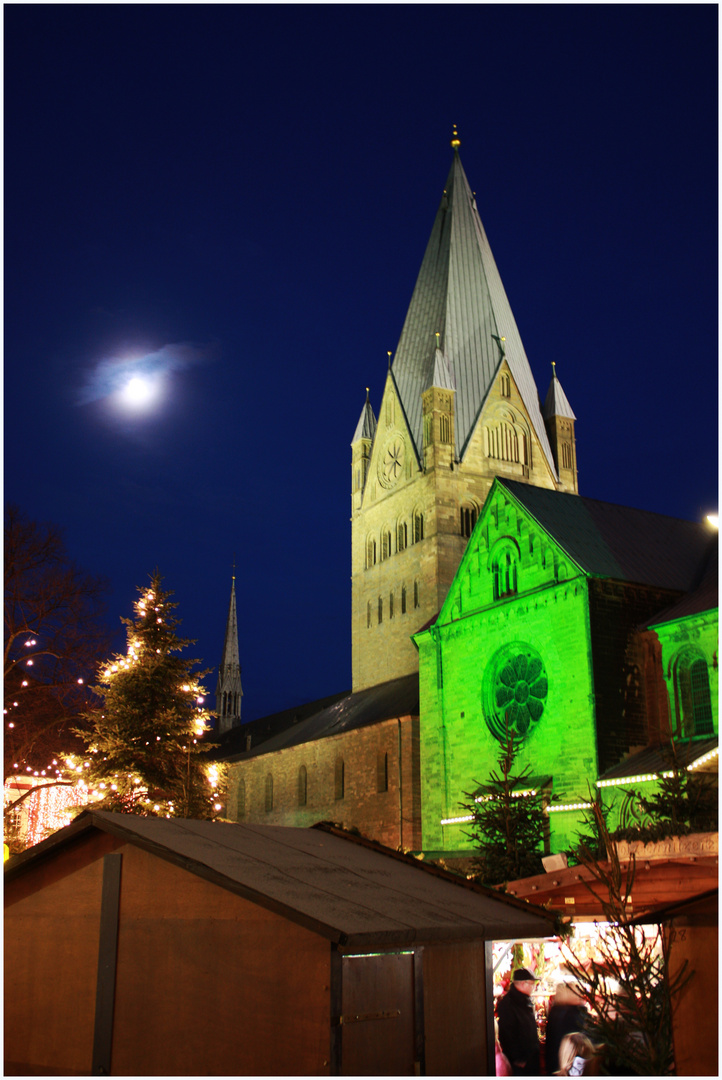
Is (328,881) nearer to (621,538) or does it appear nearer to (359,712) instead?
(621,538)

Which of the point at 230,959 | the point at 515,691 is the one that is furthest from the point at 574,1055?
the point at 515,691

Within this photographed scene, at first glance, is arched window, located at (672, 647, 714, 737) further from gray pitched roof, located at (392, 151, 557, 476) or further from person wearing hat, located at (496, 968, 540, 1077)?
gray pitched roof, located at (392, 151, 557, 476)

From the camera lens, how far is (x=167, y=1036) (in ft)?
25.7

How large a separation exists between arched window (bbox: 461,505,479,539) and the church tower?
0.06 m

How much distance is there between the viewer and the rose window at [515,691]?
1071 inches

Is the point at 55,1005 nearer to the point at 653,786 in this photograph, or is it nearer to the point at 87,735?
the point at 87,735

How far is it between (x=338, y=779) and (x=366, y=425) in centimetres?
2207

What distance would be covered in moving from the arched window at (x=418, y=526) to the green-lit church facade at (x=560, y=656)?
601 inches

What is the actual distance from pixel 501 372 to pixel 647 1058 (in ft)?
146

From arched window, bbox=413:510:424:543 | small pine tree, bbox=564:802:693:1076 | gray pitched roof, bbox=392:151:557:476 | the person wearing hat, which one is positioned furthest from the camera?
gray pitched roof, bbox=392:151:557:476

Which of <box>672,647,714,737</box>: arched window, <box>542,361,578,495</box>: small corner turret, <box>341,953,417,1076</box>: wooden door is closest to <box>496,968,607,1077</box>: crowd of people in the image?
<box>341,953,417,1076</box>: wooden door

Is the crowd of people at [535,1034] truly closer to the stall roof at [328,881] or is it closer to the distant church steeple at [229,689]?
the stall roof at [328,881]

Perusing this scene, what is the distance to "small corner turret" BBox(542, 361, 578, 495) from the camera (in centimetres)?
5044

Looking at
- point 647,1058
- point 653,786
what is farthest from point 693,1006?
point 653,786
